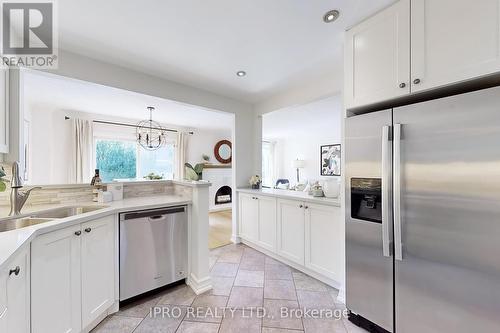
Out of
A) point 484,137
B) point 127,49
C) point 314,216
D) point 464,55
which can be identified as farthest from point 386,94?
point 127,49

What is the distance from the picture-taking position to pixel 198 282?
6.60ft

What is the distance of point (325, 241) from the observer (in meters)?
2.12

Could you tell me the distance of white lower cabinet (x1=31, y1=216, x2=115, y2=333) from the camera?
3.90 feet

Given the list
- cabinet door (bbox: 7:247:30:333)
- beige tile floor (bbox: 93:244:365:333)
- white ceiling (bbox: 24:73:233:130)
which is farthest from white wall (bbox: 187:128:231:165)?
cabinet door (bbox: 7:247:30:333)

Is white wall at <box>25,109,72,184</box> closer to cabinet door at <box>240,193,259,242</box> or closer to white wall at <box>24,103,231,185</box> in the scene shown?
white wall at <box>24,103,231,185</box>

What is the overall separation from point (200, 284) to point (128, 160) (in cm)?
422

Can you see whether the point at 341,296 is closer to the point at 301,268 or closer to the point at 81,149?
the point at 301,268

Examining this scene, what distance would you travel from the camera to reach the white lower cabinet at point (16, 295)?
2.72 ft

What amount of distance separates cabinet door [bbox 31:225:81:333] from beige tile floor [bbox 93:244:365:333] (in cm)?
35

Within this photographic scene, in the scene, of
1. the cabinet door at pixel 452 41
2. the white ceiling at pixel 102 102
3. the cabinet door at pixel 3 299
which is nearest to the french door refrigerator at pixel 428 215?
the cabinet door at pixel 452 41

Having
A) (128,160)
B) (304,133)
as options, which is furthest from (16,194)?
(304,133)

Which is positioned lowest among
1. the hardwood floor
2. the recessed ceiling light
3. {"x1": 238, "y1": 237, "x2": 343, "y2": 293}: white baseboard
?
the hardwood floor

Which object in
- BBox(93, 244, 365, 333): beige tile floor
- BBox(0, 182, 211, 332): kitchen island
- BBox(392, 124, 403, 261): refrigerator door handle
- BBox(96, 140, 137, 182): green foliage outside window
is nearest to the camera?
BBox(0, 182, 211, 332): kitchen island

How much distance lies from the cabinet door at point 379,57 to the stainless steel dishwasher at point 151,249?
198 centimetres
